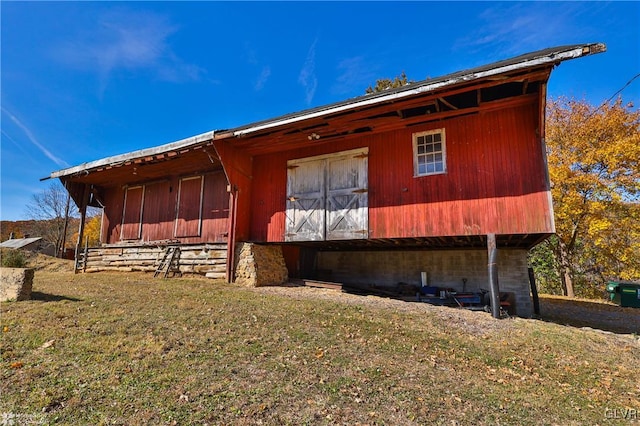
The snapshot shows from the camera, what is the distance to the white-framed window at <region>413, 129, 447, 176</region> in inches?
350

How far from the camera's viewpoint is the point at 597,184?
16.7 m

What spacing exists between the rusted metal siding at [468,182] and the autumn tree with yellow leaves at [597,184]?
38.5 feet

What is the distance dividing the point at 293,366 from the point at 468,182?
6409 mm

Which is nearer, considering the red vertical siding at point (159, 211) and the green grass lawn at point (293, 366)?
the green grass lawn at point (293, 366)

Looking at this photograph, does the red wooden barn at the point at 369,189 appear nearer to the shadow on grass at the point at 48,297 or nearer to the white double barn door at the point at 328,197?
the white double barn door at the point at 328,197

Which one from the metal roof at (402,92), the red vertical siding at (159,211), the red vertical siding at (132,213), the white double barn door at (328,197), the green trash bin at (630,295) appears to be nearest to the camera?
the metal roof at (402,92)

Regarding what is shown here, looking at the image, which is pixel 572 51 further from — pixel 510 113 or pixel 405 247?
pixel 405 247

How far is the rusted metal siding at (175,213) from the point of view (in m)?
12.2

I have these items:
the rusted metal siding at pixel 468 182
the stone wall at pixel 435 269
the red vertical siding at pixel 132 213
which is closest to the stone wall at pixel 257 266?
the stone wall at pixel 435 269

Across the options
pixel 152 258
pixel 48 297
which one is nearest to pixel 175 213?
pixel 152 258

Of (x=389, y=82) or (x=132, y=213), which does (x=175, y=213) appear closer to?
(x=132, y=213)

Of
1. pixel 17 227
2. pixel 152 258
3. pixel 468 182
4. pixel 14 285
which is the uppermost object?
pixel 17 227

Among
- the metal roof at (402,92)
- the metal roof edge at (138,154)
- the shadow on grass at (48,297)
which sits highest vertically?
the metal roof at (402,92)

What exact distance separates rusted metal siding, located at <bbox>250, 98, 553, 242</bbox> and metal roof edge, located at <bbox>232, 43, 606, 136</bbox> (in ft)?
5.16
